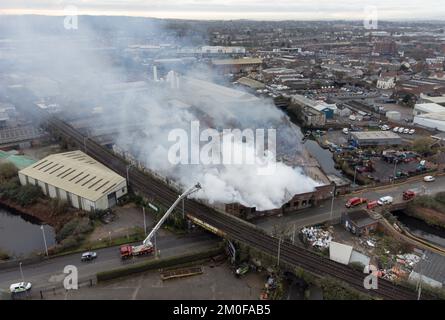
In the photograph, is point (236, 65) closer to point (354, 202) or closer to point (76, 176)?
point (76, 176)

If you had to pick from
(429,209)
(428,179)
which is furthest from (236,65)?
(429,209)

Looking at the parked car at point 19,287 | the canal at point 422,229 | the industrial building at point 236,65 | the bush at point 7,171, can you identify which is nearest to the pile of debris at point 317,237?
the canal at point 422,229

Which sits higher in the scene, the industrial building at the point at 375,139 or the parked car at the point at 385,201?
the industrial building at the point at 375,139

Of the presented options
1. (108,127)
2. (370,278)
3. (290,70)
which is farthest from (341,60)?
(370,278)

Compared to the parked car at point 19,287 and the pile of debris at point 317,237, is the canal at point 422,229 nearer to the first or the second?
the pile of debris at point 317,237

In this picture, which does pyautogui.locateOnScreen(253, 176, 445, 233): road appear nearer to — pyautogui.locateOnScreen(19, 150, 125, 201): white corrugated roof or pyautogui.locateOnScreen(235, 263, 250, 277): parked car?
pyautogui.locateOnScreen(235, 263, 250, 277): parked car
